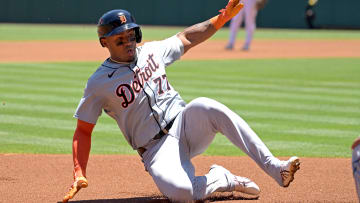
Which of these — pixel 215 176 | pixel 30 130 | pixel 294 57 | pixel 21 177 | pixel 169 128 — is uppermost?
pixel 169 128

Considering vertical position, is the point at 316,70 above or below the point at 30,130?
below

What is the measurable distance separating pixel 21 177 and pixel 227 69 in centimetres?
925

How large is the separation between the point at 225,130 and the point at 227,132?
20mm

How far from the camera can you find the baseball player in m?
4.50

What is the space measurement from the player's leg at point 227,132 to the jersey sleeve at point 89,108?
622mm

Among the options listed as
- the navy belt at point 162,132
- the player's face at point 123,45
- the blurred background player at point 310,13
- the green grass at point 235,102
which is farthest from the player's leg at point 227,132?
the blurred background player at point 310,13

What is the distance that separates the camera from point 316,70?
14641 mm

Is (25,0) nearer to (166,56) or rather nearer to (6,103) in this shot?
(6,103)

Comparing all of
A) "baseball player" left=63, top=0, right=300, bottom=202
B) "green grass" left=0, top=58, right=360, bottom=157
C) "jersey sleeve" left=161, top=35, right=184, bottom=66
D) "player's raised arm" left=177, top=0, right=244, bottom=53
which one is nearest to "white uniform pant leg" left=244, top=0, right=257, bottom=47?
"green grass" left=0, top=58, right=360, bottom=157

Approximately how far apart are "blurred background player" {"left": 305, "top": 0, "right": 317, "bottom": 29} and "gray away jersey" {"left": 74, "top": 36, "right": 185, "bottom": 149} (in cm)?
2869

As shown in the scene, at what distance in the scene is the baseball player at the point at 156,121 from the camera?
177 inches

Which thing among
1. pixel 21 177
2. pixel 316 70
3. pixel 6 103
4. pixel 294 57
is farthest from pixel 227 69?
pixel 21 177

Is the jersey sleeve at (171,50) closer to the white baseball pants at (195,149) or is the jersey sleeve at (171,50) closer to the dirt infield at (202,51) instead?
the white baseball pants at (195,149)

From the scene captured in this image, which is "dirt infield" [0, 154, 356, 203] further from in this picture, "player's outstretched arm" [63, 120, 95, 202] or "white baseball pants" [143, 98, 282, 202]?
"player's outstretched arm" [63, 120, 95, 202]
